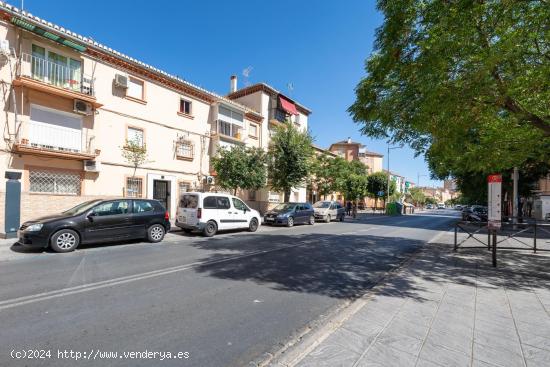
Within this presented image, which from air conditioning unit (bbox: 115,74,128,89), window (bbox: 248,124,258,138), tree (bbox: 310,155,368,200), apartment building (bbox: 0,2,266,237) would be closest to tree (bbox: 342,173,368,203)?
tree (bbox: 310,155,368,200)

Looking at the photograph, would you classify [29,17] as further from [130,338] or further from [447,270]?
[447,270]

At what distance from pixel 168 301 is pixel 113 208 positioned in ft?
20.2

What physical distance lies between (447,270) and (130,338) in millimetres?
6718

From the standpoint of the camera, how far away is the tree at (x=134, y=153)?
14.5 meters

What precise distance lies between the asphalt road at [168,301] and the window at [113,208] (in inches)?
50.7

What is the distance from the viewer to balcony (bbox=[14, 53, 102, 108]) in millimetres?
11789

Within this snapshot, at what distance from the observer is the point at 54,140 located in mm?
12703

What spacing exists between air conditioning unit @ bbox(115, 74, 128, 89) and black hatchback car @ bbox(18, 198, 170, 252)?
7.69 metres

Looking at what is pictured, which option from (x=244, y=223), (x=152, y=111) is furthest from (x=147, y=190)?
(x=244, y=223)

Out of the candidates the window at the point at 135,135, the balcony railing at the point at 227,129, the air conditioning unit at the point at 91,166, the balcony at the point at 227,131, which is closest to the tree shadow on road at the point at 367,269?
the air conditioning unit at the point at 91,166

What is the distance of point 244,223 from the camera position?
13961mm

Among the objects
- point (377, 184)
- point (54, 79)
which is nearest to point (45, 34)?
point (54, 79)

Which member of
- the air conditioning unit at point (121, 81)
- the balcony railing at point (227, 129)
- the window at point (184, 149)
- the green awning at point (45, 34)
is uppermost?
the green awning at point (45, 34)

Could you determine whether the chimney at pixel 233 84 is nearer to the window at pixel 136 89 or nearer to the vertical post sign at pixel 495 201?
the window at pixel 136 89
